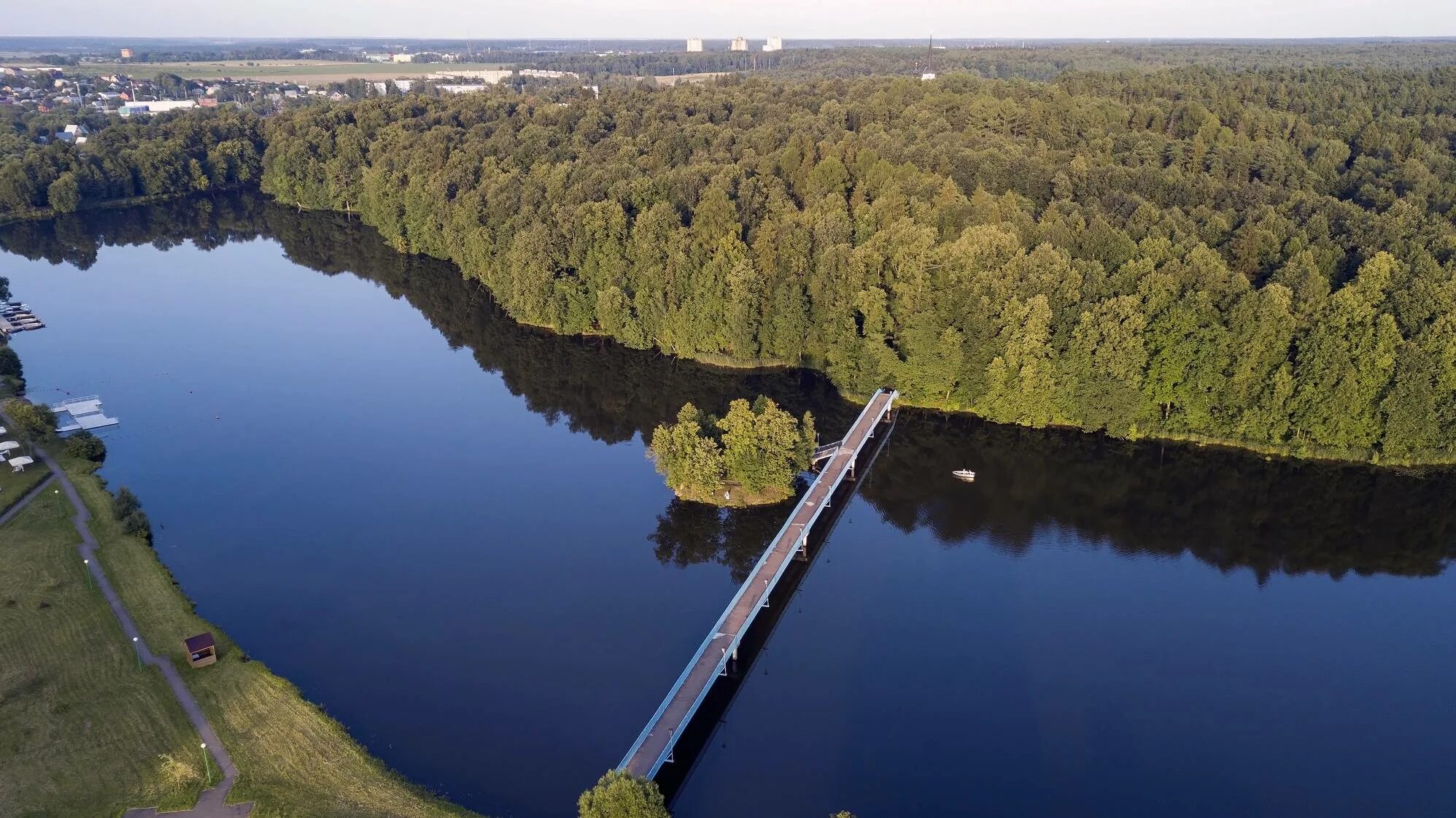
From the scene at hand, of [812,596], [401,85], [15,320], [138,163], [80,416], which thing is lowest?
[812,596]

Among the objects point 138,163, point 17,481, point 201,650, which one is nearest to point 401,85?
point 138,163

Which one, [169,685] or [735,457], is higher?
[735,457]

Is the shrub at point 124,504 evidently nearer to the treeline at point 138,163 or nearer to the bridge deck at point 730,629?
the bridge deck at point 730,629

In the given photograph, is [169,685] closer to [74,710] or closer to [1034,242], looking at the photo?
[74,710]

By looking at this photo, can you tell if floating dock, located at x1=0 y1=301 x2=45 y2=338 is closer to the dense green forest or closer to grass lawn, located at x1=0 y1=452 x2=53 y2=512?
grass lawn, located at x1=0 y1=452 x2=53 y2=512

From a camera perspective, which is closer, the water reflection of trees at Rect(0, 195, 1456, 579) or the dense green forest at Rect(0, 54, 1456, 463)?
the water reflection of trees at Rect(0, 195, 1456, 579)

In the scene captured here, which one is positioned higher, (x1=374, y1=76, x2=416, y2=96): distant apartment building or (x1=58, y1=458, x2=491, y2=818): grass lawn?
(x1=374, y1=76, x2=416, y2=96): distant apartment building

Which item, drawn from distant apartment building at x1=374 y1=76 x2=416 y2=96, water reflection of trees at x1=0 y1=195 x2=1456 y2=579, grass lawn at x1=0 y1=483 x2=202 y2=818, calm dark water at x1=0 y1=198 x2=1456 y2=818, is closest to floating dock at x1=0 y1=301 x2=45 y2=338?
calm dark water at x1=0 y1=198 x2=1456 y2=818
